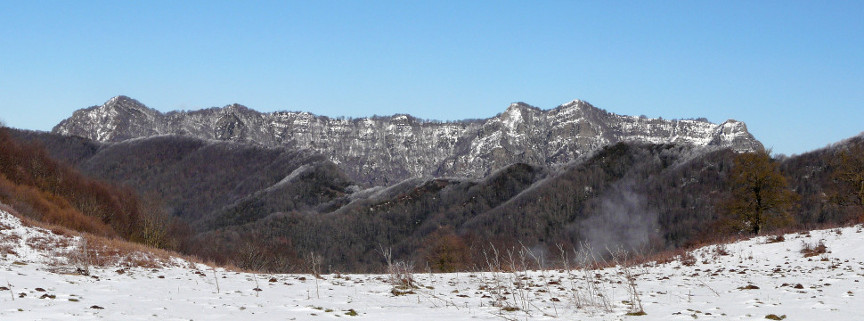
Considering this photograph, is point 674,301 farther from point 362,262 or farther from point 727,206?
point 362,262

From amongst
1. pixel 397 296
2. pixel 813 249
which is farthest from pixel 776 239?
pixel 397 296

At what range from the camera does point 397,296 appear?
17.2 m

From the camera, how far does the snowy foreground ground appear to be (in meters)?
12.5

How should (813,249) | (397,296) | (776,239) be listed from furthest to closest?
→ (776,239)
(813,249)
(397,296)

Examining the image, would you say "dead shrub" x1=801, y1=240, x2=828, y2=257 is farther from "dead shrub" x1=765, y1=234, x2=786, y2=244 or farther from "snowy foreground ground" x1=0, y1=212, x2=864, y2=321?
"dead shrub" x1=765, y1=234, x2=786, y2=244

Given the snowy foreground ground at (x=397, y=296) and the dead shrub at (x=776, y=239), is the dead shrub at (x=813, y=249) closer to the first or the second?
the snowy foreground ground at (x=397, y=296)

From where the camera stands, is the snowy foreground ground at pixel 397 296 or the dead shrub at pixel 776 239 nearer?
the snowy foreground ground at pixel 397 296

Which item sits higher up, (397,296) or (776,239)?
(776,239)

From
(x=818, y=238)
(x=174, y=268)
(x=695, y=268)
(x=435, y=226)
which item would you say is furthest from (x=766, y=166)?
(x=435, y=226)

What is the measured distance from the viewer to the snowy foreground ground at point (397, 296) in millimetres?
12477

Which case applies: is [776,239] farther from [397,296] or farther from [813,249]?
[397,296]

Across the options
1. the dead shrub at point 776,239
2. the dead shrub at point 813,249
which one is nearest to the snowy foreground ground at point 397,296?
the dead shrub at point 813,249

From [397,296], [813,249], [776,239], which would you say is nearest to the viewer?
[397,296]

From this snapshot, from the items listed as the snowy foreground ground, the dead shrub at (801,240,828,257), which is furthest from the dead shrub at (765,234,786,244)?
the snowy foreground ground
